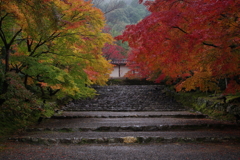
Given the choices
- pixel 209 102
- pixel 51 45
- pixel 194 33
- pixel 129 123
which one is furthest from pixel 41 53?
pixel 209 102

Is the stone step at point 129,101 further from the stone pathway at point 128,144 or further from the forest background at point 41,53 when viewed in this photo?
the stone pathway at point 128,144

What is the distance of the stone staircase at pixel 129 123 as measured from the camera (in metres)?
5.86

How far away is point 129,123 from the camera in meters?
9.00

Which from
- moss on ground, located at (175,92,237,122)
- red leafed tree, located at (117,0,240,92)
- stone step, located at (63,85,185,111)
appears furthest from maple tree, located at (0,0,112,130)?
moss on ground, located at (175,92,237,122)

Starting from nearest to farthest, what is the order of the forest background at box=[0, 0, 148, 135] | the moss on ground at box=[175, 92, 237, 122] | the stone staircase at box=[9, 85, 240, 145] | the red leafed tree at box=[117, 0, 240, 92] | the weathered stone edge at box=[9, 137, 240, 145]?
1. the red leafed tree at box=[117, 0, 240, 92]
2. the weathered stone edge at box=[9, 137, 240, 145]
3. the stone staircase at box=[9, 85, 240, 145]
4. the forest background at box=[0, 0, 148, 135]
5. the moss on ground at box=[175, 92, 237, 122]

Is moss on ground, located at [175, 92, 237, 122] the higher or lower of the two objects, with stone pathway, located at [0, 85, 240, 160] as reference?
higher

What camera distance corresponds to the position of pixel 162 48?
6.10 metres

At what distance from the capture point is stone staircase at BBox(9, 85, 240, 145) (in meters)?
5.86

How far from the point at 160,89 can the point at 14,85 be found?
17.8m

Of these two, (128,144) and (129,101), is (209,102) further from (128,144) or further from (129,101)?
(128,144)

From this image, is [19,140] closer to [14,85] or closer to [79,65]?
[14,85]

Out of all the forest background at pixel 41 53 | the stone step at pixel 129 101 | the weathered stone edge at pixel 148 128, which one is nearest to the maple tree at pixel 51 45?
the forest background at pixel 41 53

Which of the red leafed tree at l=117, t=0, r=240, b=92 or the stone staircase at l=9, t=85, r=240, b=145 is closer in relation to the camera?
the red leafed tree at l=117, t=0, r=240, b=92

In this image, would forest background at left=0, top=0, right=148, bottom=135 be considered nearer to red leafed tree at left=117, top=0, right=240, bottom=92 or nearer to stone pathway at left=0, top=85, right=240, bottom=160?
stone pathway at left=0, top=85, right=240, bottom=160
